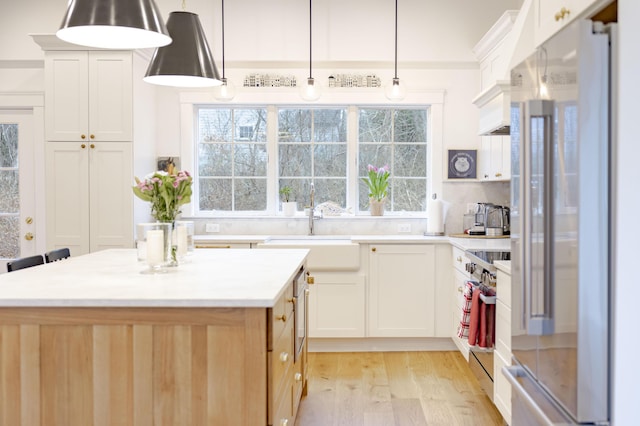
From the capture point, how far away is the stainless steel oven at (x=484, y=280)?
300 cm

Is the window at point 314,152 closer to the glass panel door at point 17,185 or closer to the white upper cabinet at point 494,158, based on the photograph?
the white upper cabinet at point 494,158

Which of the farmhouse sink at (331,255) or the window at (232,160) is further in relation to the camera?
the window at (232,160)

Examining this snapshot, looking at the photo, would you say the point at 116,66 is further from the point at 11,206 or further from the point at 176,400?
the point at 176,400

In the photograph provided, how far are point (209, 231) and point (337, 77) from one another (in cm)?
175

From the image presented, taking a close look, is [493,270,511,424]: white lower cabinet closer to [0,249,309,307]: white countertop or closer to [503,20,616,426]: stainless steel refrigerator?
[503,20,616,426]: stainless steel refrigerator

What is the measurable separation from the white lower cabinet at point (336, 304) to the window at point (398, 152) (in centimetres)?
97

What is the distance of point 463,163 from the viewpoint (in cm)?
473

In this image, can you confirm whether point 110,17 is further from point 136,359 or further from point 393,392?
point 393,392

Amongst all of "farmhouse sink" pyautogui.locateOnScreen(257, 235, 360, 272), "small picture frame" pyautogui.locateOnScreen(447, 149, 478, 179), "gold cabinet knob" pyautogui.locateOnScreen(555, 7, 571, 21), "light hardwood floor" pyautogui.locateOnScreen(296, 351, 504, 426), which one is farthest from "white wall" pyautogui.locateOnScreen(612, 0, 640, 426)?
"small picture frame" pyautogui.locateOnScreen(447, 149, 478, 179)

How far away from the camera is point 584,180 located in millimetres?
1582

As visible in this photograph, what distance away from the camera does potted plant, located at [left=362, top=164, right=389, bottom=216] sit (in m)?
4.78

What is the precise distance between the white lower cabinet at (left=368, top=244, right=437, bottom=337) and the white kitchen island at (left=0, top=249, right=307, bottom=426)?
98.1 inches

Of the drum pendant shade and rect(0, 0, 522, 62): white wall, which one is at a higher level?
rect(0, 0, 522, 62): white wall

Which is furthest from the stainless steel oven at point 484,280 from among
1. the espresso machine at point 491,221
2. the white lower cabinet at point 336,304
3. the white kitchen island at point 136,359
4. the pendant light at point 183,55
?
the pendant light at point 183,55
